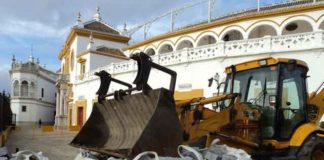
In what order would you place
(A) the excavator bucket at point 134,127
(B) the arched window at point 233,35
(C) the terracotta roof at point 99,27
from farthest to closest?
(C) the terracotta roof at point 99,27 < (B) the arched window at point 233,35 < (A) the excavator bucket at point 134,127

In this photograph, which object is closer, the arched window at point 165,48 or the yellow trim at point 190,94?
the yellow trim at point 190,94

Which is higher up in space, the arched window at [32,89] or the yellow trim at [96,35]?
the yellow trim at [96,35]

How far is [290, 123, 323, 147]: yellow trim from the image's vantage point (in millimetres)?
7465

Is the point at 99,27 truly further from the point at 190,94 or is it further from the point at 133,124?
the point at 133,124

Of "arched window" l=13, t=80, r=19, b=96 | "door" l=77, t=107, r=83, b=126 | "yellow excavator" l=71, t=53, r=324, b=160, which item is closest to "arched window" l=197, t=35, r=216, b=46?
"door" l=77, t=107, r=83, b=126

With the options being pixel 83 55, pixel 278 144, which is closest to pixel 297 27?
pixel 83 55

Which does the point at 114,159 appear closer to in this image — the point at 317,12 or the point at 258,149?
the point at 258,149

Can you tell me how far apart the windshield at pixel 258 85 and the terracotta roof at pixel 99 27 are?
30.0m

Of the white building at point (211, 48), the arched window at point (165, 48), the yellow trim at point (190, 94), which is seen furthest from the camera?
the arched window at point (165, 48)

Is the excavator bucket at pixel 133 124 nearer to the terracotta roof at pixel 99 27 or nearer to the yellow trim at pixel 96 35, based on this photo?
the yellow trim at pixel 96 35

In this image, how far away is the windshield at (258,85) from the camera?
7598mm

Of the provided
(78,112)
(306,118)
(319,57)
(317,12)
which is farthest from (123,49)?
(306,118)

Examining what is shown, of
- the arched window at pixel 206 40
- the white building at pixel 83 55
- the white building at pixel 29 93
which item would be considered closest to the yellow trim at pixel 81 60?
the white building at pixel 83 55

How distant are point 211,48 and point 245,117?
12771mm
